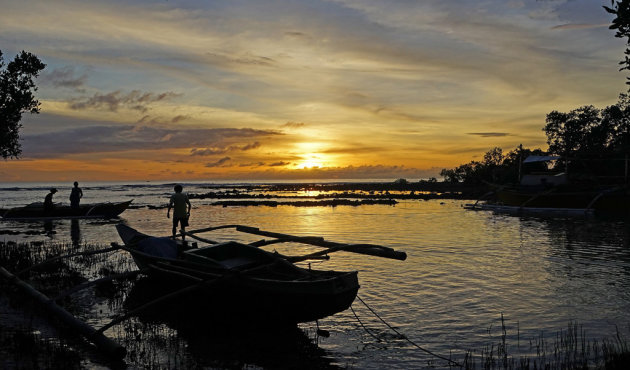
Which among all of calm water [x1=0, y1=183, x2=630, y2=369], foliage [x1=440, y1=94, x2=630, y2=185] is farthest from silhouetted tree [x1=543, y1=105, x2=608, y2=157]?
calm water [x1=0, y1=183, x2=630, y2=369]

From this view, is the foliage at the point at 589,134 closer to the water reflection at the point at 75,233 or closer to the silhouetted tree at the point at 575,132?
the silhouetted tree at the point at 575,132

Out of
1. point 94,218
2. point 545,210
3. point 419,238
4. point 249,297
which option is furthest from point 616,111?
point 249,297

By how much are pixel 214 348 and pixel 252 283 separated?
1364 mm

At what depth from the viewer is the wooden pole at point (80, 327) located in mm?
7625

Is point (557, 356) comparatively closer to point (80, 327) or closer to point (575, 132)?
point (80, 327)

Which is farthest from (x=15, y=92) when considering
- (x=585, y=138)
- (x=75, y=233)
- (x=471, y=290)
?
(x=585, y=138)

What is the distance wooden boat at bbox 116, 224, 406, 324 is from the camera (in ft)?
27.1

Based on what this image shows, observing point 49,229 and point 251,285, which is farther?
point 49,229

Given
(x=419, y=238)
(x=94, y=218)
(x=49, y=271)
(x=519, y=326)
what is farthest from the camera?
(x=94, y=218)

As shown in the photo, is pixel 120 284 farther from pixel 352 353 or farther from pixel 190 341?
pixel 352 353

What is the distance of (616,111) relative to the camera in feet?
218

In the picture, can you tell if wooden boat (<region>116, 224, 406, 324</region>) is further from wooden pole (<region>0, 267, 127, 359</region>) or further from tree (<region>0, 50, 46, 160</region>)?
tree (<region>0, 50, 46, 160</region>)

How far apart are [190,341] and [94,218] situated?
29910 millimetres

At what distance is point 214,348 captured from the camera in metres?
8.34
